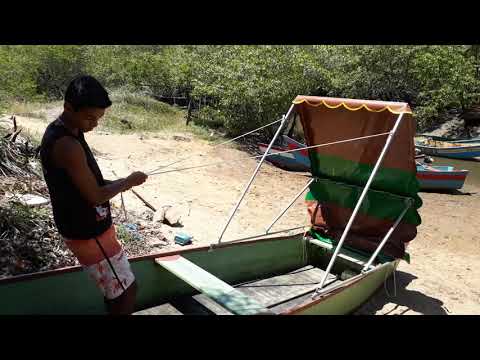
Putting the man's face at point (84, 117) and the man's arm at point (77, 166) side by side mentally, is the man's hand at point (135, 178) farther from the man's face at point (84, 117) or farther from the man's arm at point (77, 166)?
the man's face at point (84, 117)

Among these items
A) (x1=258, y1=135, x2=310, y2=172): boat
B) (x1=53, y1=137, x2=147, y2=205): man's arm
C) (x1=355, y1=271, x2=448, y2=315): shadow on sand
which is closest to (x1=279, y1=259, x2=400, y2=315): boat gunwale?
(x1=355, y1=271, x2=448, y2=315): shadow on sand

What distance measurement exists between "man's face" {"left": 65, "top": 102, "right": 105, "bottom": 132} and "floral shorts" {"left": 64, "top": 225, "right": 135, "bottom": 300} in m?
0.71

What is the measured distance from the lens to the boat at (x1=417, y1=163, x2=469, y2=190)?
11758 millimetres

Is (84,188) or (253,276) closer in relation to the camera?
(84,188)

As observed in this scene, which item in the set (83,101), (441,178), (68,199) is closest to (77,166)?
(68,199)

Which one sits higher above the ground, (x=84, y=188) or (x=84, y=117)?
(x=84, y=117)

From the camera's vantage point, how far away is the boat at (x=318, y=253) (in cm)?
357

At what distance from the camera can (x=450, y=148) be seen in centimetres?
1692

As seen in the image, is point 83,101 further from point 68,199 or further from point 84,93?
point 68,199

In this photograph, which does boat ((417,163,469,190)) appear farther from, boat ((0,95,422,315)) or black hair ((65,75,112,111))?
black hair ((65,75,112,111))

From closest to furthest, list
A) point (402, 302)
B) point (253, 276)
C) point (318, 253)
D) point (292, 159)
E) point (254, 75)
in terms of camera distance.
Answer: point (253, 276), point (402, 302), point (318, 253), point (292, 159), point (254, 75)

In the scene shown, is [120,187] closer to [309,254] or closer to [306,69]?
[309,254]

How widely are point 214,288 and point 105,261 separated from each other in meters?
1.27

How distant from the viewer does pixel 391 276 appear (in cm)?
568
